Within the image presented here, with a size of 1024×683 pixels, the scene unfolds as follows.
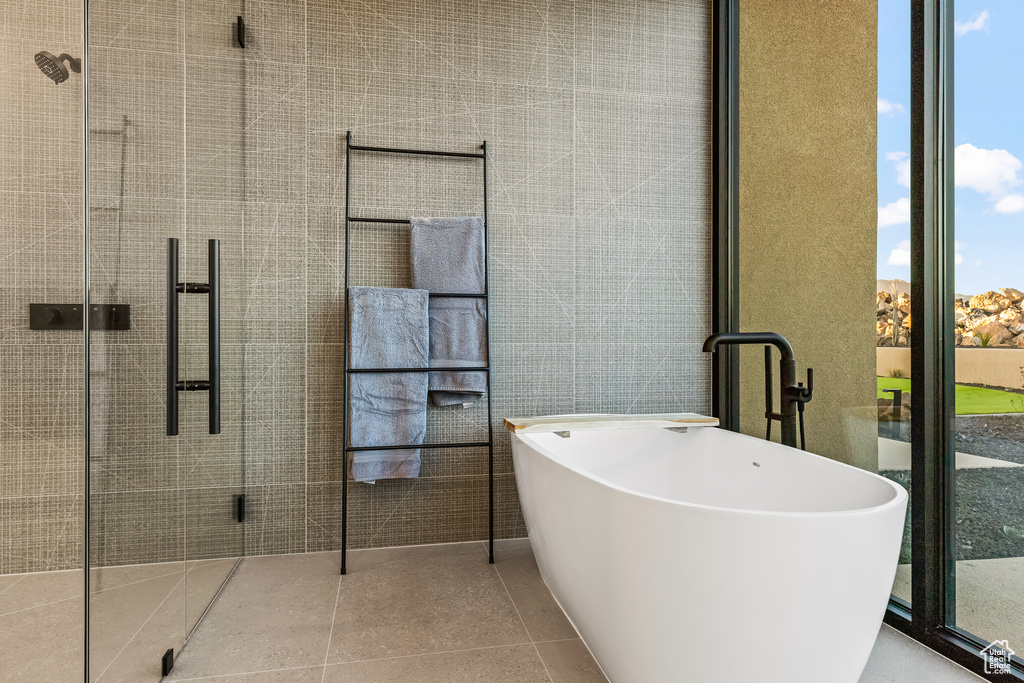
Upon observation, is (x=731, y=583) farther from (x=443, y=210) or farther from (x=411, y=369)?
(x=443, y=210)

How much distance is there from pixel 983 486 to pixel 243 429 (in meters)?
2.40

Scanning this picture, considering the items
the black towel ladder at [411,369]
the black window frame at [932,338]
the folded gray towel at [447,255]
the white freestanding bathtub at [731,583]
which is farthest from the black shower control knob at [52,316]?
the black window frame at [932,338]

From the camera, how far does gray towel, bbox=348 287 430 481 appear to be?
90.4 inches

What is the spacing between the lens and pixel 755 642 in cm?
112

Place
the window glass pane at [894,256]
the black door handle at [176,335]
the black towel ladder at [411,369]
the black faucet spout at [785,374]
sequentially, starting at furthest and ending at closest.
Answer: the black towel ladder at [411,369]
the black faucet spout at [785,374]
the window glass pane at [894,256]
the black door handle at [176,335]

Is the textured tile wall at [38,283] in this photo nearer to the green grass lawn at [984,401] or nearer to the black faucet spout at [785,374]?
the black faucet spout at [785,374]

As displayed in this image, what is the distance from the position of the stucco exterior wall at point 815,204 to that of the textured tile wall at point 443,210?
0.95 ft

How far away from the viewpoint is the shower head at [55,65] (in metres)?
0.95

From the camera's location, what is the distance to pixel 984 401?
1.52m

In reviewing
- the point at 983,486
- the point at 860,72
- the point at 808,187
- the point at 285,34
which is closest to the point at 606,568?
the point at 983,486

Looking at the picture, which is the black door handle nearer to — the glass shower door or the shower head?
the glass shower door

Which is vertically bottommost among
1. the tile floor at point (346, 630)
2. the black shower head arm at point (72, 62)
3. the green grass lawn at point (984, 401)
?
the tile floor at point (346, 630)

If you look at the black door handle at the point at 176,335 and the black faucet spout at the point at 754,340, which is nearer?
the black door handle at the point at 176,335

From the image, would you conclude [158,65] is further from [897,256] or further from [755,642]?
[897,256]
